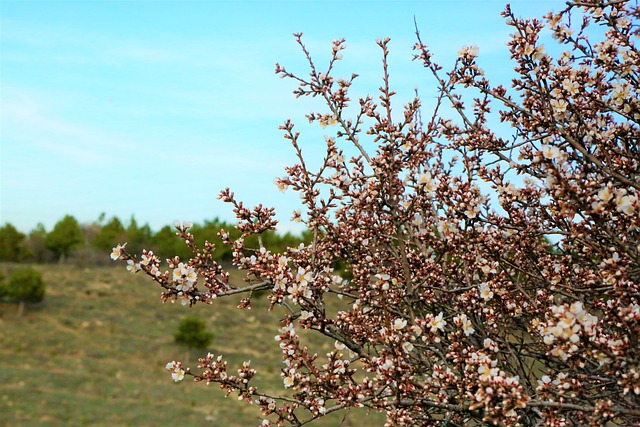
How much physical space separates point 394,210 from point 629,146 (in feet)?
6.90

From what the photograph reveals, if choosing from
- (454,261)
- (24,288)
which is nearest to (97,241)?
(24,288)

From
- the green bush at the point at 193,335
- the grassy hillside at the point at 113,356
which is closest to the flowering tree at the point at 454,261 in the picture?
the grassy hillside at the point at 113,356

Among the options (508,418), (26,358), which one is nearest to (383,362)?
(508,418)

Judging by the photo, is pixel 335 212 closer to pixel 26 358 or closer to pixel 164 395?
pixel 164 395

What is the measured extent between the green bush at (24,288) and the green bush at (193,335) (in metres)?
11.6

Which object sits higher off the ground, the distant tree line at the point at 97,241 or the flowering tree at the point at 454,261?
the distant tree line at the point at 97,241

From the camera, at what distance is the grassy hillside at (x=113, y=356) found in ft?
77.5

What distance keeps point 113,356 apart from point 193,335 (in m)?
4.75

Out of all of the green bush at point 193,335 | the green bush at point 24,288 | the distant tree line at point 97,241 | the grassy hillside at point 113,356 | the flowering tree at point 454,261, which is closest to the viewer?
the flowering tree at point 454,261

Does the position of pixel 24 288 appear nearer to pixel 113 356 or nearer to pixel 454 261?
pixel 113 356

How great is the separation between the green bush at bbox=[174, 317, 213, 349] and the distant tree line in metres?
13.4

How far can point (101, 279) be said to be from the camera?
50281mm

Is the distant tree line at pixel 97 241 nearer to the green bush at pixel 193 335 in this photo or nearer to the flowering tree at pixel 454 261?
the green bush at pixel 193 335

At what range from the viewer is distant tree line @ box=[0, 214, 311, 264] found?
54.4 meters
